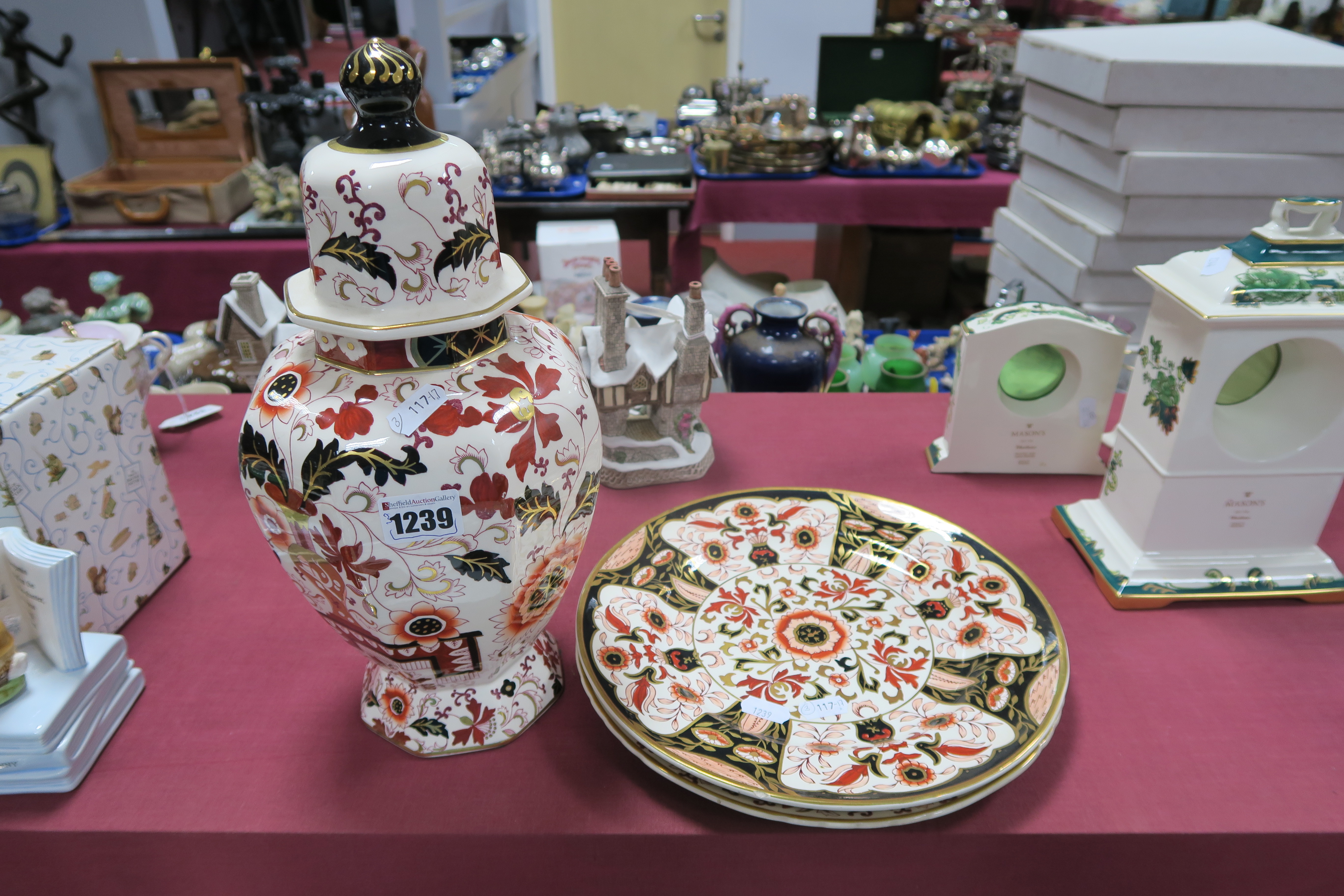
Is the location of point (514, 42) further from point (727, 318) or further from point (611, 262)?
point (611, 262)

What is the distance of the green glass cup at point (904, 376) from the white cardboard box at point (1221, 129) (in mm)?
599

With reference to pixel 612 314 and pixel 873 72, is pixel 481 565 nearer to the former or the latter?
pixel 612 314

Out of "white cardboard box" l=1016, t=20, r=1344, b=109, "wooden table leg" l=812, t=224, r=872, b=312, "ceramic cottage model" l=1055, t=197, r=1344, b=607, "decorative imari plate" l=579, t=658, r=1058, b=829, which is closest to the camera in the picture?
"decorative imari plate" l=579, t=658, r=1058, b=829

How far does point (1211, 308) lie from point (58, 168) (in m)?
3.73

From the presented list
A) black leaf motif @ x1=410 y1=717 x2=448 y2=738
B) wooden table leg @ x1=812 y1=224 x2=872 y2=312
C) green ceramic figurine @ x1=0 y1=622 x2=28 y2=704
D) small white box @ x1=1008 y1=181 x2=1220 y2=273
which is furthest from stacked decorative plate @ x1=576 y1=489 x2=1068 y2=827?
wooden table leg @ x1=812 y1=224 x2=872 y2=312

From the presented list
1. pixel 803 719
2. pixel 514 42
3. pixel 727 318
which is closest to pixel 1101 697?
pixel 803 719

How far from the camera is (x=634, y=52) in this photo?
17.1 ft

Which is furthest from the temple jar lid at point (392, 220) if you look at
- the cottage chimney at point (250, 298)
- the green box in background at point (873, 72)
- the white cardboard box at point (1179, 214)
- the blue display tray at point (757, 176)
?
the green box in background at point (873, 72)

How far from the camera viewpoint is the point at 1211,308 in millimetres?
1069

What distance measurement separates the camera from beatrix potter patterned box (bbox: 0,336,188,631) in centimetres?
99

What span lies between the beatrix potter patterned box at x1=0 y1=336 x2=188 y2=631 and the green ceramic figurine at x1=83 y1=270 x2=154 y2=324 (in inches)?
28.3

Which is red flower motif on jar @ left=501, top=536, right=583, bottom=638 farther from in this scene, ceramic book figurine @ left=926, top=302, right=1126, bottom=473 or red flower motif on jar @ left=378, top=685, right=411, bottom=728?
ceramic book figurine @ left=926, top=302, right=1126, bottom=473

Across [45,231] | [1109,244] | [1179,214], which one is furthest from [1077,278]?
[45,231]

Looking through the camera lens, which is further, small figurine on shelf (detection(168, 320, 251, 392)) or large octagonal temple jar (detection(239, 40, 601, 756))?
small figurine on shelf (detection(168, 320, 251, 392))
